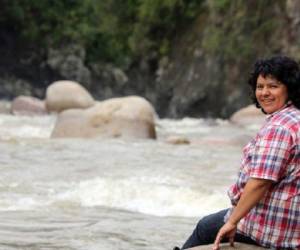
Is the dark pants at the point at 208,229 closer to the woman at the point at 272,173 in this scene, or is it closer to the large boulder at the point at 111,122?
the woman at the point at 272,173

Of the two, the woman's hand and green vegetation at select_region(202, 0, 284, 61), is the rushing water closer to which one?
the woman's hand

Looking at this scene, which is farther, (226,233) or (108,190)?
(108,190)

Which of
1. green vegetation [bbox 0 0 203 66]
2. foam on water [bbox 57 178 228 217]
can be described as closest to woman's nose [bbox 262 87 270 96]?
foam on water [bbox 57 178 228 217]

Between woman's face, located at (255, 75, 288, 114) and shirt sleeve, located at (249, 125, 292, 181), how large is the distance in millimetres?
164

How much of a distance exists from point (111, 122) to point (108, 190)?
21.5 ft

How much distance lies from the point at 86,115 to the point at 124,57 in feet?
77.5

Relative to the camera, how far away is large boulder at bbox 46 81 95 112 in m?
22.8

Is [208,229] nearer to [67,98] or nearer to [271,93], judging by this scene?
[271,93]

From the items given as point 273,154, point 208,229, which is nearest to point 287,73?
point 273,154

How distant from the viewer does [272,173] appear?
329cm

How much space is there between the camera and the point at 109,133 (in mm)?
14680

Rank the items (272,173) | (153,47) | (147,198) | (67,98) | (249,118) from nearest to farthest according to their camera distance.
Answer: (272,173), (147,198), (249,118), (67,98), (153,47)

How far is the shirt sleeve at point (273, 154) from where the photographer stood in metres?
3.30

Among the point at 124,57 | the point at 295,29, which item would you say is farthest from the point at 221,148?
the point at 124,57
